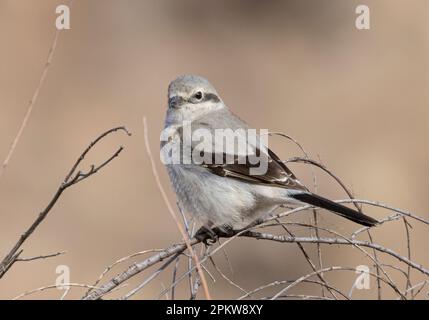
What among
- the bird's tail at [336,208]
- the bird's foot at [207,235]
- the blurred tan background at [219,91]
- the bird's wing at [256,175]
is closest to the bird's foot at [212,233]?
the bird's foot at [207,235]

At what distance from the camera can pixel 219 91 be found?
922cm

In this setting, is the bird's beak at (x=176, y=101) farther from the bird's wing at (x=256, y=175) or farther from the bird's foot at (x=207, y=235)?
the bird's foot at (x=207, y=235)

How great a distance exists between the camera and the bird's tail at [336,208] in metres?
2.93

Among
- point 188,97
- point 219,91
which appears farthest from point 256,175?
point 219,91

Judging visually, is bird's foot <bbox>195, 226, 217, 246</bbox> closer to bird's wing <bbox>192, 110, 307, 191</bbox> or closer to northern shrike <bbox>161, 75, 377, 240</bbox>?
northern shrike <bbox>161, 75, 377, 240</bbox>

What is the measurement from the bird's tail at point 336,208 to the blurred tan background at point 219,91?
388 cm

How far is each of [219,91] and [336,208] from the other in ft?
20.3

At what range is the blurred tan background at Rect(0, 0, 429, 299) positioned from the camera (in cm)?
800

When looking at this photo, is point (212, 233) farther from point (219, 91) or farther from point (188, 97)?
point (219, 91)

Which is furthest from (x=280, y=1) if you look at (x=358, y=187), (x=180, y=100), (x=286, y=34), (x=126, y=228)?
(x=180, y=100)

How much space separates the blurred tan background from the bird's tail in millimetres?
3880

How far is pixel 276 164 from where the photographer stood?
12.0 ft
